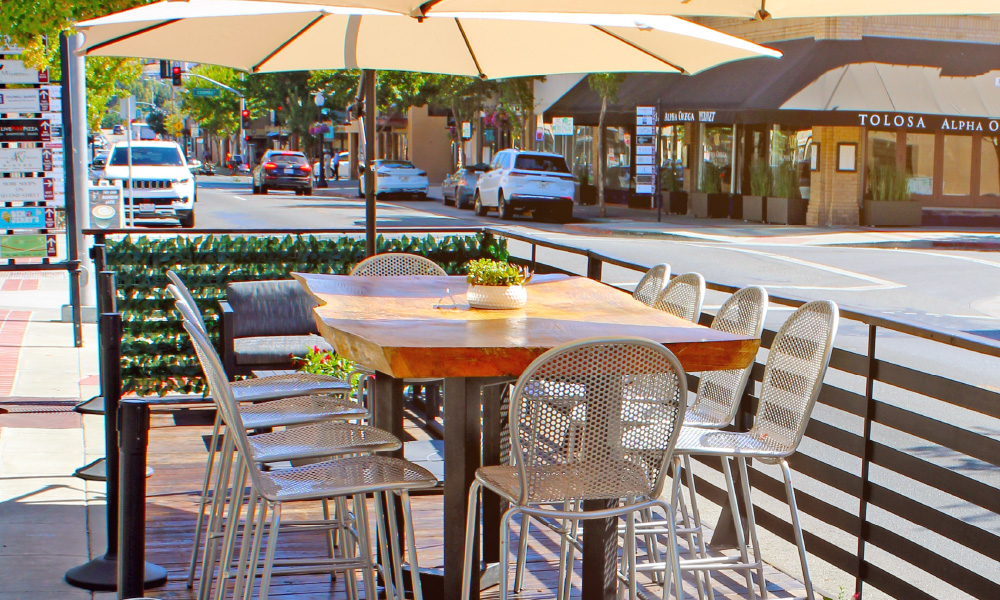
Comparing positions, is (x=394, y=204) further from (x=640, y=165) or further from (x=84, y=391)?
(x=84, y=391)

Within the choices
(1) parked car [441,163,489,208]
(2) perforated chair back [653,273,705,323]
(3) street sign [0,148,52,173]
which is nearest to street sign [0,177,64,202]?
(3) street sign [0,148,52,173]

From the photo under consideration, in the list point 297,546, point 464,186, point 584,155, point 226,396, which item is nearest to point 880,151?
point 464,186

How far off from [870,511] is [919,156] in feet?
76.7

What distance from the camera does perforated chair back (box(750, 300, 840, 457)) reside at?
3859 mm

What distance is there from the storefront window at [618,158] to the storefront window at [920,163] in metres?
9.14

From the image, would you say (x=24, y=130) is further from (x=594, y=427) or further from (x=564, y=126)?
(x=564, y=126)

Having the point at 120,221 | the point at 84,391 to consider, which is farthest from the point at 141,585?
the point at 120,221

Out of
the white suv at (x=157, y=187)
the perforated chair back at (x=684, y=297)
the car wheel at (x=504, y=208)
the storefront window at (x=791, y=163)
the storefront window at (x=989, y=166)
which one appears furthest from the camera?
the car wheel at (x=504, y=208)

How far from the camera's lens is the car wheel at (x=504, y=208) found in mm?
28250

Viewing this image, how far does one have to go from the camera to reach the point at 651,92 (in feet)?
101

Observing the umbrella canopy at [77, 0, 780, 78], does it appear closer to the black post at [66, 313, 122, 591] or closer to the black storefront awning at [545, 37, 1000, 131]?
the black post at [66, 313, 122, 591]

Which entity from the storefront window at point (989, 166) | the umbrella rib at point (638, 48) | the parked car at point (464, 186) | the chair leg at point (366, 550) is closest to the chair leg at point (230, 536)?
the chair leg at point (366, 550)

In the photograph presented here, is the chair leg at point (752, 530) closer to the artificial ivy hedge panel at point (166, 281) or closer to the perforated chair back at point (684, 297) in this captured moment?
the perforated chair back at point (684, 297)

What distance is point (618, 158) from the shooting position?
35469 mm
